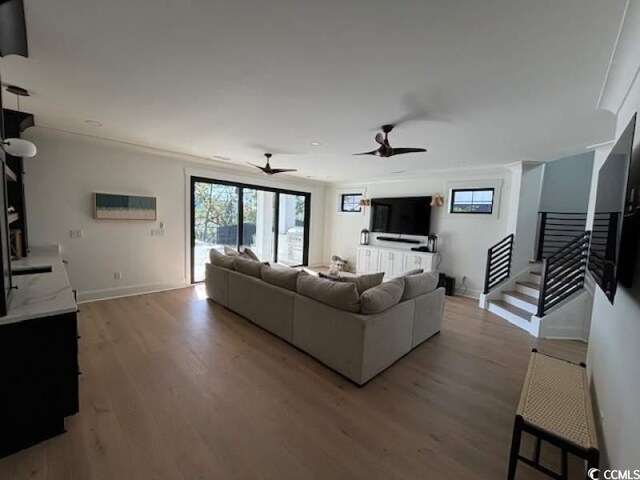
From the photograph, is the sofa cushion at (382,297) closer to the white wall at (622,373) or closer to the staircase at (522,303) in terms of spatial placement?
the white wall at (622,373)

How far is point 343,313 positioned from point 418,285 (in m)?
1.10

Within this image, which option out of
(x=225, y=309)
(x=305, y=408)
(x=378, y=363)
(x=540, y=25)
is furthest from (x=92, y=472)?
(x=540, y=25)

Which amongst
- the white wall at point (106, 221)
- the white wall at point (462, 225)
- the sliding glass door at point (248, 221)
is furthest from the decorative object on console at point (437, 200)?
the white wall at point (106, 221)

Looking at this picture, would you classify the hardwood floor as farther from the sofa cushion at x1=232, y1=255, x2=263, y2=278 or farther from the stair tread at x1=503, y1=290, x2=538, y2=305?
the stair tread at x1=503, y1=290, x2=538, y2=305

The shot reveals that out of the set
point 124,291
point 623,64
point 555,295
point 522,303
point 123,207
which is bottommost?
point 124,291

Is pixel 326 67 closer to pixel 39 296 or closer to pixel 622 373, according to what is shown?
pixel 622 373

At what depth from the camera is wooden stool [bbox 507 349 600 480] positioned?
54.6 inches

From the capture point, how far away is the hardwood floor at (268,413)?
1.64m

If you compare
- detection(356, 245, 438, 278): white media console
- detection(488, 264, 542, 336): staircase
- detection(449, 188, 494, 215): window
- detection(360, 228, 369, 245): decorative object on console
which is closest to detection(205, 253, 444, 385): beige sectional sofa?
detection(488, 264, 542, 336): staircase

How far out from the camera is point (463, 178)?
5.54 m

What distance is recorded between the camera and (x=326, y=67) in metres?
1.87

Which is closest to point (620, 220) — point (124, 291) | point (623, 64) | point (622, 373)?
point (622, 373)

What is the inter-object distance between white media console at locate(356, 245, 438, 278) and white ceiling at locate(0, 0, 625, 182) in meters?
2.84

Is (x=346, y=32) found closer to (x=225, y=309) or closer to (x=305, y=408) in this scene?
(x=305, y=408)
